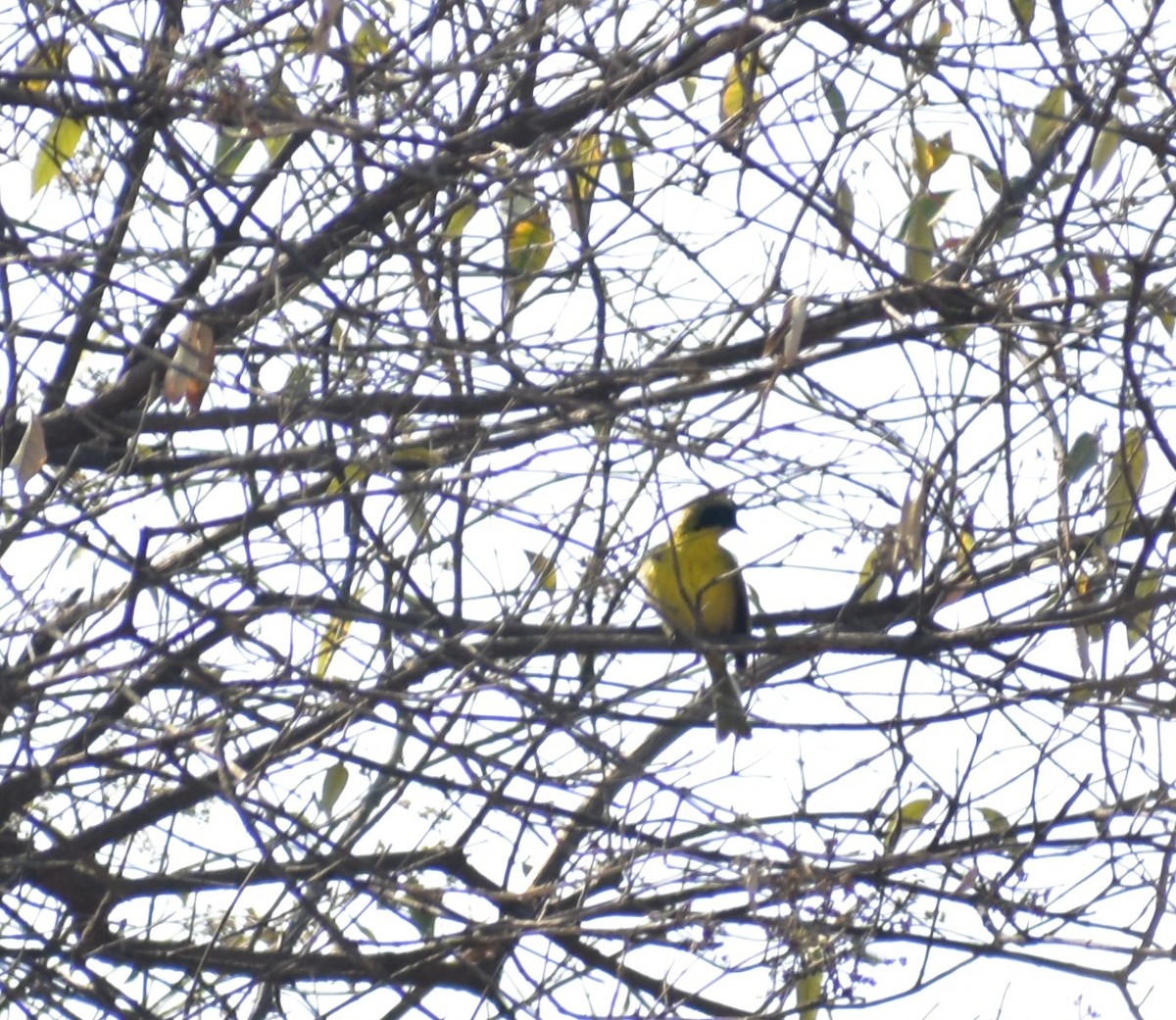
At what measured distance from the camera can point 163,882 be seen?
13.7 feet

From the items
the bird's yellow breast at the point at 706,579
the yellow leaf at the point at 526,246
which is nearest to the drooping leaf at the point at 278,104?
the yellow leaf at the point at 526,246

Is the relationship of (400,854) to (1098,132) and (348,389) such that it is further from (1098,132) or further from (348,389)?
(1098,132)

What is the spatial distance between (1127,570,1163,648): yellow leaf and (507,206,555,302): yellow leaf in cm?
145

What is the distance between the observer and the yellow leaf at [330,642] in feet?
12.0

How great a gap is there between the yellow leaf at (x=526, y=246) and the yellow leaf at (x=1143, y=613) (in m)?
1.45

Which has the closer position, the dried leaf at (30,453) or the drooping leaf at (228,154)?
the dried leaf at (30,453)

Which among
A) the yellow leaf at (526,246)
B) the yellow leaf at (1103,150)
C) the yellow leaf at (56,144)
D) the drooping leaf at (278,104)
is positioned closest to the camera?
the drooping leaf at (278,104)

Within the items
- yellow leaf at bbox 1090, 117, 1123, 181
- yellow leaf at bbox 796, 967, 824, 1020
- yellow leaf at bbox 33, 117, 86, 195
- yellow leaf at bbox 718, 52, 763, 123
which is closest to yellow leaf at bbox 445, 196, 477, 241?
yellow leaf at bbox 718, 52, 763, 123

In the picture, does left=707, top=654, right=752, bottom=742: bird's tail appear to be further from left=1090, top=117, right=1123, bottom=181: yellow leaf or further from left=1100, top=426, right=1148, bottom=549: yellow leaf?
left=1090, top=117, right=1123, bottom=181: yellow leaf

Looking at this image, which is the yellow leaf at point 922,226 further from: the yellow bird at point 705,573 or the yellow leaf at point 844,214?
the yellow bird at point 705,573

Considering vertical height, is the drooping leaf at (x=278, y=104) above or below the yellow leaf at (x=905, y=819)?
above

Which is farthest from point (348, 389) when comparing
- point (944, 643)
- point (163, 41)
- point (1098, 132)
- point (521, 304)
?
point (1098, 132)

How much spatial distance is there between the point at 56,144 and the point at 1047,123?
2215mm

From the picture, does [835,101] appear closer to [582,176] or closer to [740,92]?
[740,92]
